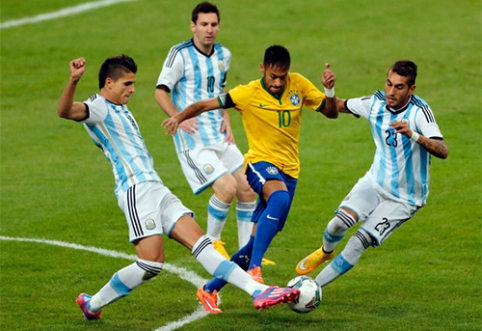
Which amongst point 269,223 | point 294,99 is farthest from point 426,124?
point 269,223

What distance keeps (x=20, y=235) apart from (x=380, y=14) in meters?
15.9

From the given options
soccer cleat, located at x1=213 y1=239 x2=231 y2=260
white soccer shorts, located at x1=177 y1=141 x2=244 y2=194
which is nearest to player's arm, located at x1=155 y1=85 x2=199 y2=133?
white soccer shorts, located at x1=177 y1=141 x2=244 y2=194

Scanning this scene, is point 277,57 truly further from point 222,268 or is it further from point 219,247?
point 219,247

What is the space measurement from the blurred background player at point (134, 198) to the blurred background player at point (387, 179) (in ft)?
5.33

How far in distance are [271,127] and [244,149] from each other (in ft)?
21.5

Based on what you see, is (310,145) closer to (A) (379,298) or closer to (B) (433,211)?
(B) (433,211)

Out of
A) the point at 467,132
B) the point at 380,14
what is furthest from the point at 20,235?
the point at 380,14

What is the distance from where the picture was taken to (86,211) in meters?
14.1

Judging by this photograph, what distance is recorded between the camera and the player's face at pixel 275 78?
10.3 metres

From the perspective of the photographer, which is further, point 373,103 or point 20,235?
point 20,235

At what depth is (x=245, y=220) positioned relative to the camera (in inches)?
483

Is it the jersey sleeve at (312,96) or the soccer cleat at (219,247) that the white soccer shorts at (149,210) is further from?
the soccer cleat at (219,247)

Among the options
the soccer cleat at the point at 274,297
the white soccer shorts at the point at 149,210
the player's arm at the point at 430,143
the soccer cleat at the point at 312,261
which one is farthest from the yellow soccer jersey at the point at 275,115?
the soccer cleat at the point at 274,297

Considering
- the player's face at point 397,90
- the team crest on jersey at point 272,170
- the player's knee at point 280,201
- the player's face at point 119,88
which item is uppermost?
the player's face at point 119,88
